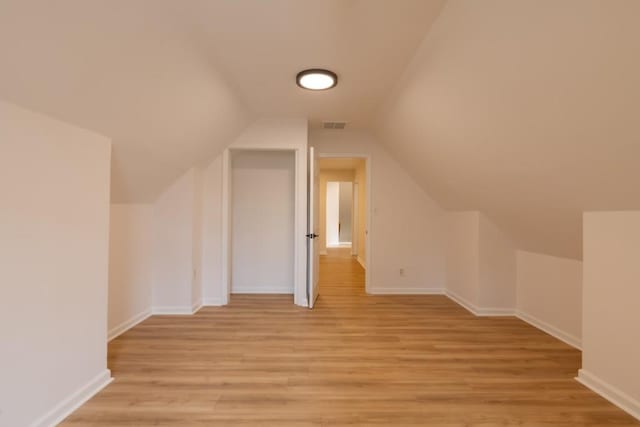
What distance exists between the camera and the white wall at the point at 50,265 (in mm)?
1444

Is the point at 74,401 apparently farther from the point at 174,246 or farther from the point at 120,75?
the point at 120,75

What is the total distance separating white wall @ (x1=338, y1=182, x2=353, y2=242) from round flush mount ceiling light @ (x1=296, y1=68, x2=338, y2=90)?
25.3 ft

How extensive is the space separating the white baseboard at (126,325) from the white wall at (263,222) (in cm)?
128

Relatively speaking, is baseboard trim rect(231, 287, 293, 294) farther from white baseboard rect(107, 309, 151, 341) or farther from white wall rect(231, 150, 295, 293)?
white baseboard rect(107, 309, 151, 341)

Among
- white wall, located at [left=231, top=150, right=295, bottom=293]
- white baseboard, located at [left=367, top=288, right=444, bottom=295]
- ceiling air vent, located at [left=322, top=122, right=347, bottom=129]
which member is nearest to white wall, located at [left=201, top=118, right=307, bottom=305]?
ceiling air vent, located at [left=322, top=122, right=347, bottom=129]

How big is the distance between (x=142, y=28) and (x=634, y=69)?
2314 mm

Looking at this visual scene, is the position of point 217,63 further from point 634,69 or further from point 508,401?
point 508,401

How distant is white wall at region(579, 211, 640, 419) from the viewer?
183cm

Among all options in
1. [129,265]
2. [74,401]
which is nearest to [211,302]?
[129,265]

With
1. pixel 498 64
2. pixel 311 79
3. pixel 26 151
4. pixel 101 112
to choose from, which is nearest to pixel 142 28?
pixel 101 112

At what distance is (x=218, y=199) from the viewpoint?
12.6 ft

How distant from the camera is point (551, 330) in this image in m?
3.01

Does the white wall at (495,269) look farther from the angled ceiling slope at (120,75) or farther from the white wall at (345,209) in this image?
the white wall at (345,209)

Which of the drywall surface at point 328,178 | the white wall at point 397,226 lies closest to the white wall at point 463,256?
the white wall at point 397,226
